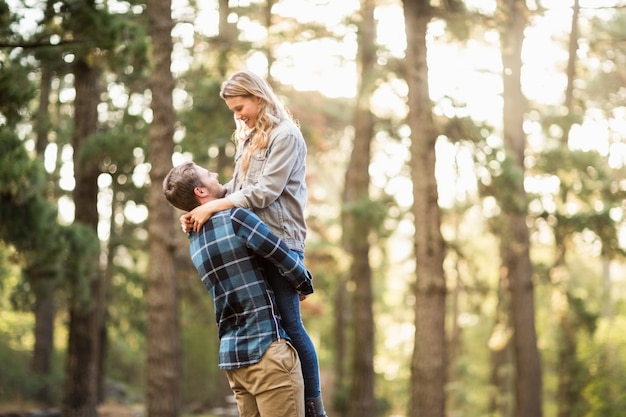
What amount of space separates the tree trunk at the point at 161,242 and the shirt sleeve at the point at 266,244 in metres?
6.66

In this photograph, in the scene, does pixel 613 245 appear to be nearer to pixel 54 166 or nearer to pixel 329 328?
pixel 54 166

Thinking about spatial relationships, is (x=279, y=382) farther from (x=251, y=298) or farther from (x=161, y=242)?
(x=161, y=242)

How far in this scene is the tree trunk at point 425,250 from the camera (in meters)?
11.3

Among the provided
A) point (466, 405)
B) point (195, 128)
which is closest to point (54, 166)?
point (195, 128)

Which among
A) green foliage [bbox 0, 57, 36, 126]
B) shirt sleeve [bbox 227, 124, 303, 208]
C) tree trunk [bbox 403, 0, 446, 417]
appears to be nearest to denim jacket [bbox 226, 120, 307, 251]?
shirt sleeve [bbox 227, 124, 303, 208]

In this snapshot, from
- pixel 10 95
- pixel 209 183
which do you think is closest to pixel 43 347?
pixel 10 95

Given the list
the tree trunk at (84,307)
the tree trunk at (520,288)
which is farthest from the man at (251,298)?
the tree trunk at (520,288)

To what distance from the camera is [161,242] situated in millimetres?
10664

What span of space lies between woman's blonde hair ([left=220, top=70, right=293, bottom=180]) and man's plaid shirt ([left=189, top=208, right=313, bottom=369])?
416 mm

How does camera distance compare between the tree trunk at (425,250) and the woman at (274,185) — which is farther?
the tree trunk at (425,250)

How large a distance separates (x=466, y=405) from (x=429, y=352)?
2288cm

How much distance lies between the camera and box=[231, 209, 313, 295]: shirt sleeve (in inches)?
154

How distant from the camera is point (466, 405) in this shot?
33188 mm

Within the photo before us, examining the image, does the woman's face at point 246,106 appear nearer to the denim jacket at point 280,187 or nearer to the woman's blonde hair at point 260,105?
the woman's blonde hair at point 260,105
